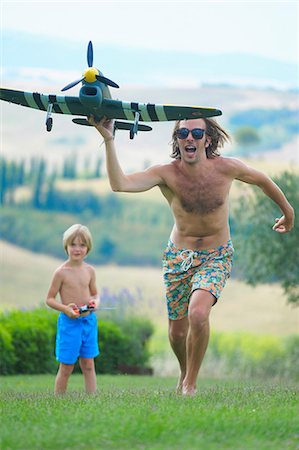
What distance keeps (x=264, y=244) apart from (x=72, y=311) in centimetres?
1322

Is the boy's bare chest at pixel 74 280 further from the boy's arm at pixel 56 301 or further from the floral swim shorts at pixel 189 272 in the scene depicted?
the floral swim shorts at pixel 189 272

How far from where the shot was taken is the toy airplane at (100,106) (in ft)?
30.7

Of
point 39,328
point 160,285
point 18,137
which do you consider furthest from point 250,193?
point 18,137

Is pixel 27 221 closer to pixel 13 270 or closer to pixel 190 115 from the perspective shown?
pixel 13 270

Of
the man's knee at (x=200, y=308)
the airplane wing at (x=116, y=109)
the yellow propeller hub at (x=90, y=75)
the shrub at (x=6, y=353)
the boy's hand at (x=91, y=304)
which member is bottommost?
the shrub at (x=6, y=353)

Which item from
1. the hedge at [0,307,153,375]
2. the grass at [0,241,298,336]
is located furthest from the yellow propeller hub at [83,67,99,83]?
the grass at [0,241,298,336]

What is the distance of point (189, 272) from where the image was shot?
9898 mm

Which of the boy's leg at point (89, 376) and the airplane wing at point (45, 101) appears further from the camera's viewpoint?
the boy's leg at point (89, 376)

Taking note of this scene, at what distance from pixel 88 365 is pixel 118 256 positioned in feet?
105

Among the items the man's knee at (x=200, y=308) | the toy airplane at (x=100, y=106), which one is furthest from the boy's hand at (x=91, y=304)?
the toy airplane at (x=100, y=106)

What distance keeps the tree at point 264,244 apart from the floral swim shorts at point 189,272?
45.0 feet

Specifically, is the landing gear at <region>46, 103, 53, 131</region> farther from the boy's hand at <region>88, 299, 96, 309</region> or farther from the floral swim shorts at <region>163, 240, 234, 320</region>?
the boy's hand at <region>88, 299, 96, 309</region>

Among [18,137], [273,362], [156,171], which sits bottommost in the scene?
[273,362]

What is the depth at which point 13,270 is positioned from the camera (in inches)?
1697
